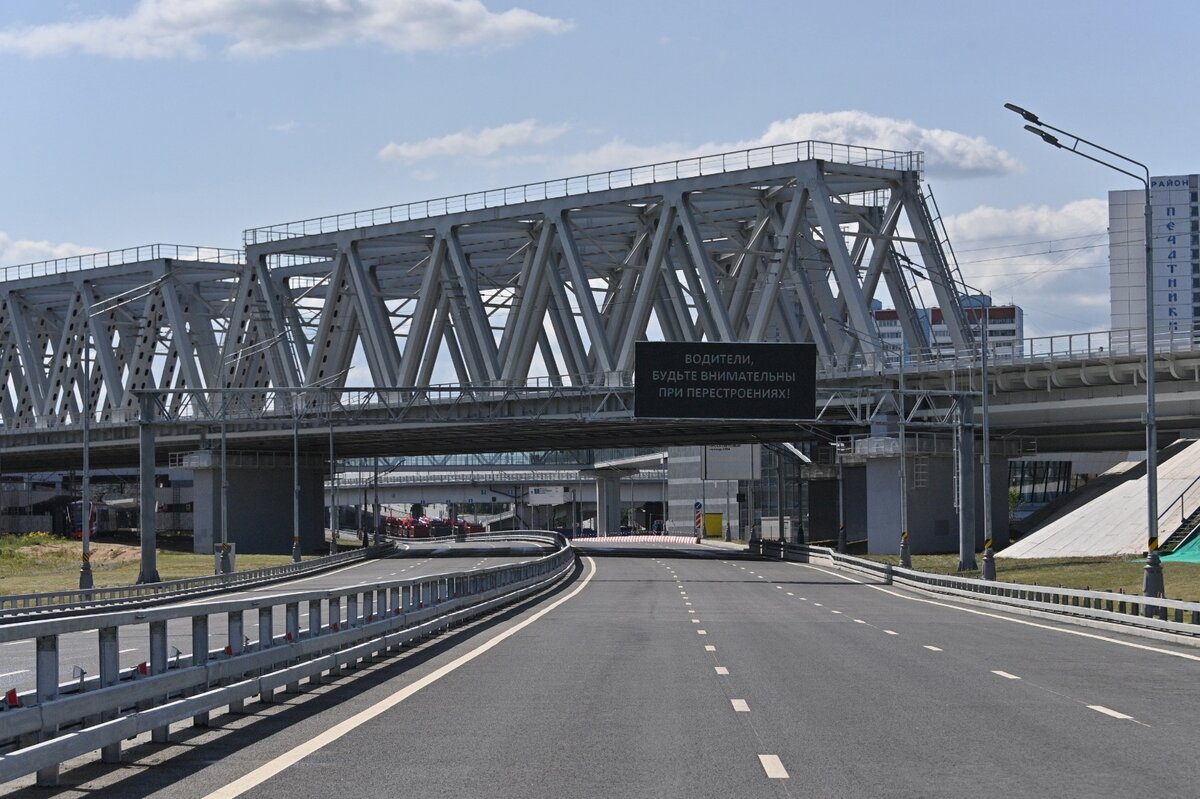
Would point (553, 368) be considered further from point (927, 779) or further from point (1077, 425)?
point (927, 779)

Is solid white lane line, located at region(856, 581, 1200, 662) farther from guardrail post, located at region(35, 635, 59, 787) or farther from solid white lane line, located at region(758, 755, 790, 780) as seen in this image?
guardrail post, located at region(35, 635, 59, 787)

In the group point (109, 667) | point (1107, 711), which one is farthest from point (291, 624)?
point (1107, 711)

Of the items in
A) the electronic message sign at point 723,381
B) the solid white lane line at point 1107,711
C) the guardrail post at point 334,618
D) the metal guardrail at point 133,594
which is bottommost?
A: the metal guardrail at point 133,594

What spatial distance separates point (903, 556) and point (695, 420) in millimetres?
10477

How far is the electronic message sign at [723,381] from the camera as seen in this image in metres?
69.6

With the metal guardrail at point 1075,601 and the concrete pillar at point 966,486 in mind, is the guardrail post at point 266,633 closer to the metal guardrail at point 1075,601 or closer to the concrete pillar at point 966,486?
the metal guardrail at point 1075,601

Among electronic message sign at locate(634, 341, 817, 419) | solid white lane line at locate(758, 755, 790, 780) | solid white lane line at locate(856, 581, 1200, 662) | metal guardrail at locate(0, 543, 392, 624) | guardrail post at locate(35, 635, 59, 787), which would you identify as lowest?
metal guardrail at locate(0, 543, 392, 624)

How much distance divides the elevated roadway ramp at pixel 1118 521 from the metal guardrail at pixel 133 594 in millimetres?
34044

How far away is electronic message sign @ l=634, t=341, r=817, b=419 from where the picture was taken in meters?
69.6

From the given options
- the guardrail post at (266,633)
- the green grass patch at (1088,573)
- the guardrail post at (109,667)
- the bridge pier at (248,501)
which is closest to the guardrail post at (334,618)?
the guardrail post at (266,633)

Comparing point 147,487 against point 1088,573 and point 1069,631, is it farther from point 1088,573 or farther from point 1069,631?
point 1069,631

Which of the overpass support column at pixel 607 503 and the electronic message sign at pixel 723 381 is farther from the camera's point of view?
the overpass support column at pixel 607 503

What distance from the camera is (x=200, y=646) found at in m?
15.8

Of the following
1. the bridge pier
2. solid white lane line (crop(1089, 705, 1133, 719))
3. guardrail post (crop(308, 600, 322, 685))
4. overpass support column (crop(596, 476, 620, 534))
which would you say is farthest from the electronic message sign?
overpass support column (crop(596, 476, 620, 534))
